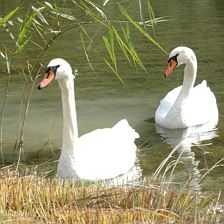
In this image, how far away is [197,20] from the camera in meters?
20.7

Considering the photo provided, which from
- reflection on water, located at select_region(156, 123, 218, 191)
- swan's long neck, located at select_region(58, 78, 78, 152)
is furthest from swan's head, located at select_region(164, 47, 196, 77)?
swan's long neck, located at select_region(58, 78, 78, 152)

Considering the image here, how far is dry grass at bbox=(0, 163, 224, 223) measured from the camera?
4.07m

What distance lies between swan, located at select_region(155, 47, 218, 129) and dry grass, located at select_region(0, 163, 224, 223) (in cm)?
501

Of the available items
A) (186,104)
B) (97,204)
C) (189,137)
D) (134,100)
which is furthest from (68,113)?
(134,100)

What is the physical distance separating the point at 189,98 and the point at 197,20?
10.7 meters

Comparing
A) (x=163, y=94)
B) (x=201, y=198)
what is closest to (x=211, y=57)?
(x=163, y=94)

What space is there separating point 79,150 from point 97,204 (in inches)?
114

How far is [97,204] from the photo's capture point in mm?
4488

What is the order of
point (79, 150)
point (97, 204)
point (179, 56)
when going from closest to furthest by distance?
point (97, 204), point (79, 150), point (179, 56)

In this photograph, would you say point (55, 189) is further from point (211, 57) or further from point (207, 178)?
point (211, 57)

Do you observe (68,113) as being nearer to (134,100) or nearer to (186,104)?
(186,104)

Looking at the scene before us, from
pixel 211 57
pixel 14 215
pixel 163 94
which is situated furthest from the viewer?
pixel 211 57

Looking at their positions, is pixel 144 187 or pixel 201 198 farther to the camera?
pixel 201 198

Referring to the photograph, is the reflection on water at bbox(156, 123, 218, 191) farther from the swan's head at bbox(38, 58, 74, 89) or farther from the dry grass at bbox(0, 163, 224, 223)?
the dry grass at bbox(0, 163, 224, 223)
